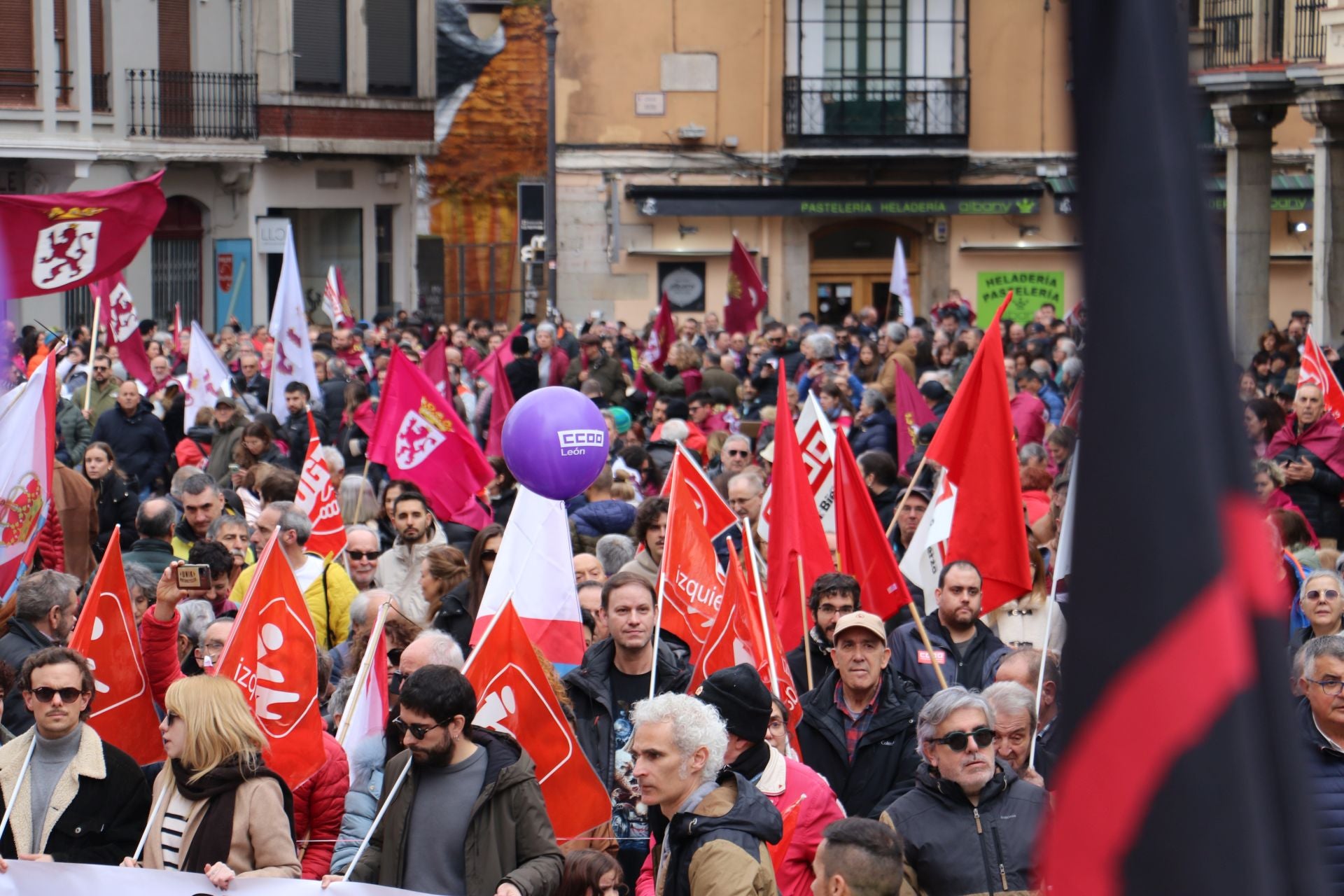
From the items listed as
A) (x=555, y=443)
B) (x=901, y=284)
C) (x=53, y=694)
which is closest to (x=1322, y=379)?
(x=555, y=443)

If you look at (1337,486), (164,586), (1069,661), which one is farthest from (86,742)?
(1337,486)

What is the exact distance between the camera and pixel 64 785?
5258mm

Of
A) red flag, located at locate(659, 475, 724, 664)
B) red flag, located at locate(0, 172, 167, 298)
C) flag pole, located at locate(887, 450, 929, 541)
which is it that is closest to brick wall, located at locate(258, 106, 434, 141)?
red flag, located at locate(0, 172, 167, 298)

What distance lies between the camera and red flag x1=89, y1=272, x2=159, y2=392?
1623 cm

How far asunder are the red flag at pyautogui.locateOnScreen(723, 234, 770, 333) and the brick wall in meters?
9.84

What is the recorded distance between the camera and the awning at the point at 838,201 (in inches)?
1264

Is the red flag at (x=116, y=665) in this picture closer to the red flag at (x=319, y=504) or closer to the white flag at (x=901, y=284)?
the red flag at (x=319, y=504)

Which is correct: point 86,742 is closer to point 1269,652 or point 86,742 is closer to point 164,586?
point 164,586

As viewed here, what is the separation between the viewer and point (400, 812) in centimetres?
491

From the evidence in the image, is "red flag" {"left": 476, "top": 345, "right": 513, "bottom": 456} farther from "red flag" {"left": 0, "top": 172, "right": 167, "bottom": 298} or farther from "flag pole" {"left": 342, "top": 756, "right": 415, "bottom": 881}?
"flag pole" {"left": 342, "top": 756, "right": 415, "bottom": 881}

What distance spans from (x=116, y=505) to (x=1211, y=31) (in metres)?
10.2

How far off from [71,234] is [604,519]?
3.02 m

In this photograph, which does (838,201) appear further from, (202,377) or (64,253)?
(64,253)

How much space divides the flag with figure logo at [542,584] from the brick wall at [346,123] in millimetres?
24671
